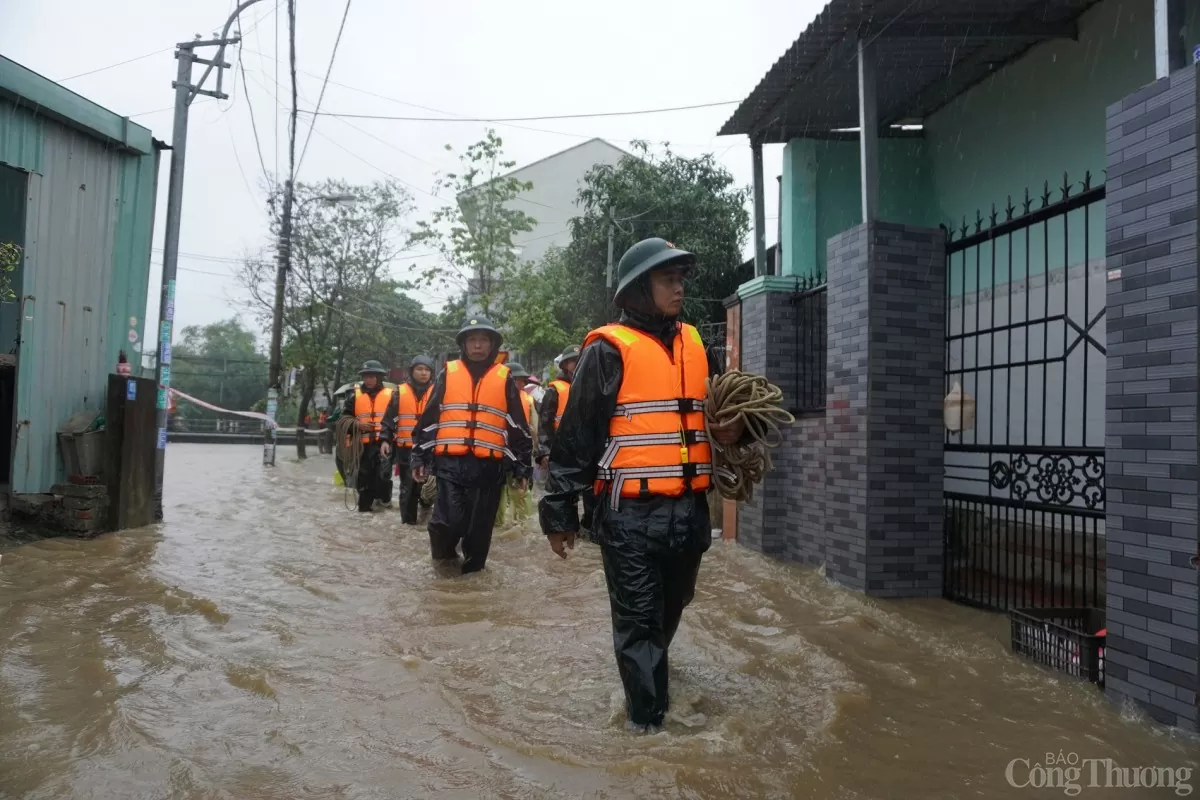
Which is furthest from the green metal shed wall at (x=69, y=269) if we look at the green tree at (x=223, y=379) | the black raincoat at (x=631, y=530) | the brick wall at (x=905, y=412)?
the green tree at (x=223, y=379)

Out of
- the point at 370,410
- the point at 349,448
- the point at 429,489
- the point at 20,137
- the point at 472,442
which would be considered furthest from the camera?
the point at 349,448

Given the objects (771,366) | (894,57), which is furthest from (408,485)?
(894,57)

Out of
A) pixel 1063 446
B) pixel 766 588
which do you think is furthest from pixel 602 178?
pixel 1063 446

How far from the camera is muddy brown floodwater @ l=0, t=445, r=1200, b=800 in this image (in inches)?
125

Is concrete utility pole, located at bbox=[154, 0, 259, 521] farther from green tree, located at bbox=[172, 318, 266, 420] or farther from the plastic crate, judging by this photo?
green tree, located at bbox=[172, 318, 266, 420]

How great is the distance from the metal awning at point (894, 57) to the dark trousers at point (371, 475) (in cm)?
573

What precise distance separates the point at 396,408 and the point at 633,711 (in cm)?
598

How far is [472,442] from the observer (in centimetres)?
664

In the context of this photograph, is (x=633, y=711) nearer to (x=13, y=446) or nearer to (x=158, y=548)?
(x=158, y=548)

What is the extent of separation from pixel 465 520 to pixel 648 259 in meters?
3.62

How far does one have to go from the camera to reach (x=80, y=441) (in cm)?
842

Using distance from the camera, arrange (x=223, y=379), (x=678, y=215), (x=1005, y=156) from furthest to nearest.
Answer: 1. (x=223, y=379)
2. (x=678, y=215)
3. (x=1005, y=156)

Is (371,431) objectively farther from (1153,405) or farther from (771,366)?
(1153,405)

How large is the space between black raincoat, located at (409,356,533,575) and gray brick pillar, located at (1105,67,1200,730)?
163 inches
